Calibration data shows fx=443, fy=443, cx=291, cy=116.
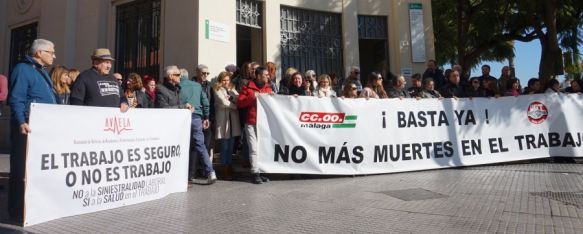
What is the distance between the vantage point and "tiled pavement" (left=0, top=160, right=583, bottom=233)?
393cm

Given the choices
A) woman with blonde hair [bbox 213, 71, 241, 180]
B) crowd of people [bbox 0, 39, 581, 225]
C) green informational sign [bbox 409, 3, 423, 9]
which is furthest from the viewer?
green informational sign [bbox 409, 3, 423, 9]

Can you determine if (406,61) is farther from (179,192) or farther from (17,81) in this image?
(17,81)

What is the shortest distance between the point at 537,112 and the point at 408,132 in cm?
287

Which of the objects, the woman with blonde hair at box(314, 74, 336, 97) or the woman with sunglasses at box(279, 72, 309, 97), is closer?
the woman with sunglasses at box(279, 72, 309, 97)

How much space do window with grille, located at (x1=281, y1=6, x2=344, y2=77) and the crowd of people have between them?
2.65m

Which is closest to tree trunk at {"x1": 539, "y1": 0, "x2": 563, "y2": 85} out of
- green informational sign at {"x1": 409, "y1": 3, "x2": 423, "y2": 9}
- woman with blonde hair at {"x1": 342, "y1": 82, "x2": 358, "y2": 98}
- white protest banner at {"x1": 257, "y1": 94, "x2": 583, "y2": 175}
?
green informational sign at {"x1": 409, "y1": 3, "x2": 423, "y2": 9}

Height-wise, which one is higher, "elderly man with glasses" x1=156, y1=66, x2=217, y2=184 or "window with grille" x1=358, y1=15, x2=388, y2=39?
"window with grille" x1=358, y1=15, x2=388, y2=39

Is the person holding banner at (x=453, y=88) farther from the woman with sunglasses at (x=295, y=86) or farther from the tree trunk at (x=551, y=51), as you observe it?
the tree trunk at (x=551, y=51)

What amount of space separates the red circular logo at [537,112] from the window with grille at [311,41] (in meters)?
4.81

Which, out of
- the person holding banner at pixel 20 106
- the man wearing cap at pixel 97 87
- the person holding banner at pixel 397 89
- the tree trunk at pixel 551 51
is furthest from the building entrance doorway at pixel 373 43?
the person holding banner at pixel 20 106

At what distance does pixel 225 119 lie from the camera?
6.82 meters

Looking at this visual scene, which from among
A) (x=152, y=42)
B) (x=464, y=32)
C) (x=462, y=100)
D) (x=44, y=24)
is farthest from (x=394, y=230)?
(x=464, y=32)

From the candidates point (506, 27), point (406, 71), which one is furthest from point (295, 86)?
point (506, 27)

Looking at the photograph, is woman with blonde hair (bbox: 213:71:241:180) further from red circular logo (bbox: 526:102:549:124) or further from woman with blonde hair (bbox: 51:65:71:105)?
red circular logo (bbox: 526:102:549:124)
